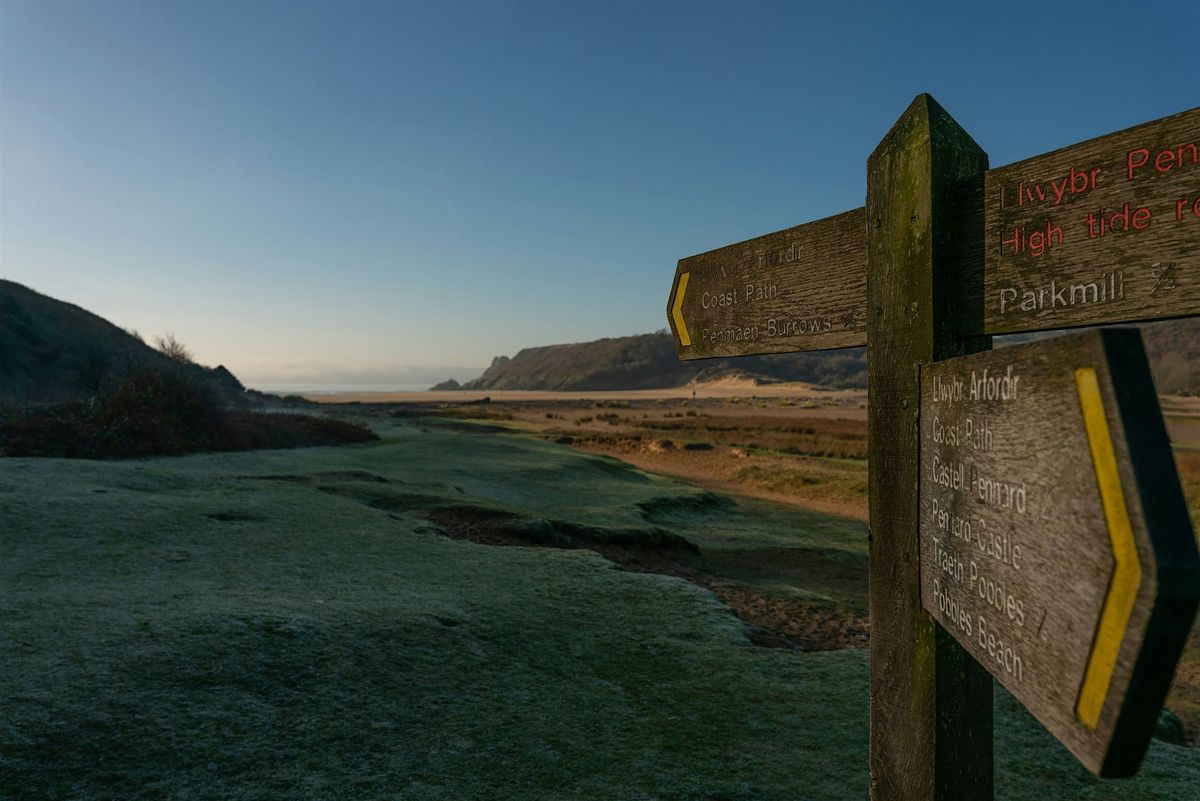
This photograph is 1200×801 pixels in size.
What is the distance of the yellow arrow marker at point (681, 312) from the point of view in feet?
12.1

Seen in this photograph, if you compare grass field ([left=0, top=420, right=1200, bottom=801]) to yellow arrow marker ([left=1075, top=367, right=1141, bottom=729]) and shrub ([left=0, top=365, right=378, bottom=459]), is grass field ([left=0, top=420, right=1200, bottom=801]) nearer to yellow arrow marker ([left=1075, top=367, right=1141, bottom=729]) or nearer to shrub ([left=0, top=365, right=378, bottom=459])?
yellow arrow marker ([left=1075, top=367, right=1141, bottom=729])

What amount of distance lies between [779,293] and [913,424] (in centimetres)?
93

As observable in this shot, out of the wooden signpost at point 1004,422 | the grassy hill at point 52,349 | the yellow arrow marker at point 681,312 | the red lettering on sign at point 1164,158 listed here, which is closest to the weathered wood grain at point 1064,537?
the wooden signpost at point 1004,422

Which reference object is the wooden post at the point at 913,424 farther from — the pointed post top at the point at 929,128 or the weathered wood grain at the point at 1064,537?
the weathered wood grain at the point at 1064,537

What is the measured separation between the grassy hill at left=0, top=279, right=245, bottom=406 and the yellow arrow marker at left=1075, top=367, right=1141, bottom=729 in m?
38.0

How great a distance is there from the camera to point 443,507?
37.6ft

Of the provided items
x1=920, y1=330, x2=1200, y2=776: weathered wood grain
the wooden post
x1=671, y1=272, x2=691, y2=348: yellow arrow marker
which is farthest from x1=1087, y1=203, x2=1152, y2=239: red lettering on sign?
x1=671, y1=272, x2=691, y2=348: yellow arrow marker

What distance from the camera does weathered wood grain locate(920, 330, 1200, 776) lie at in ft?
3.49

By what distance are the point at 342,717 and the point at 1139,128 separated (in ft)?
14.5

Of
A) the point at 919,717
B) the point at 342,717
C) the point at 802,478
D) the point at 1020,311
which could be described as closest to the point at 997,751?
the point at 919,717

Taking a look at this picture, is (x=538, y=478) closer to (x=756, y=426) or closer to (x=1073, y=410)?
(x=1073, y=410)

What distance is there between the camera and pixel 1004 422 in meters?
1.57

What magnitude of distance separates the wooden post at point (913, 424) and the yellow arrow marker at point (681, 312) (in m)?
1.23

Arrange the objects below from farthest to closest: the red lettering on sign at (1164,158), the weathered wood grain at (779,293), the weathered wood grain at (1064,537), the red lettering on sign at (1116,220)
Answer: the weathered wood grain at (779,293), the red lettering on sign at (1116,220), the red lettering on sign at (1164,158), the weathered wood grain at (1064,537)
